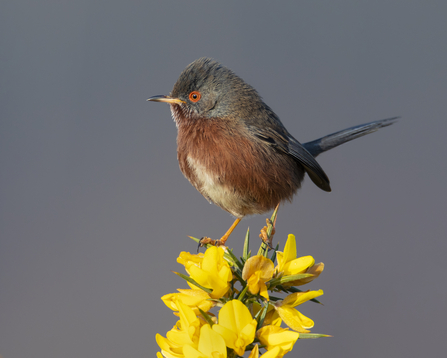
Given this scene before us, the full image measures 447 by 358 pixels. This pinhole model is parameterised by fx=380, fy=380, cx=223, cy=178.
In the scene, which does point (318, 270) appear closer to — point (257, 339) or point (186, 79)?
point (257, 339)

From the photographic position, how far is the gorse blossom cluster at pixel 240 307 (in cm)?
87

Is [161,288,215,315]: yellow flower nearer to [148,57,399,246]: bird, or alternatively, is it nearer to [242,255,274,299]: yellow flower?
[242,255,274,299]: yellow flower

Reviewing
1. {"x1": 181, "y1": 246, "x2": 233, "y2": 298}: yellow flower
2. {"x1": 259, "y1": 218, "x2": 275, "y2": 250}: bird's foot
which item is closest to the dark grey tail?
{"x1": 259, "y1": 218, "x2": 275, "y2": 250}: bird's foot

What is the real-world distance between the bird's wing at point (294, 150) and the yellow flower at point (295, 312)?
3.61ft

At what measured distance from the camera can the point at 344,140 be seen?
250 cm

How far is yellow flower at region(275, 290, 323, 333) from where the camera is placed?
3.13ft

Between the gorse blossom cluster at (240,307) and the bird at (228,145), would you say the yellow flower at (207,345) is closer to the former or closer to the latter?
the gorse blossom cluster at (240,307)

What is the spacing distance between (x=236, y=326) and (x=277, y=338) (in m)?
0.10

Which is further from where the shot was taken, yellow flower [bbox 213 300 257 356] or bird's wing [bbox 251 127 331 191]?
bird's wing [bbox 251 127 331 191]

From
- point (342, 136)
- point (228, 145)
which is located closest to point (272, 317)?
point (228, 145)

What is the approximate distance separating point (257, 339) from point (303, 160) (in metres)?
1.31

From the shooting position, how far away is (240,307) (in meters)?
0.89

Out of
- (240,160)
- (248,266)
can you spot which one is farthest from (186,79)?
(248,266)

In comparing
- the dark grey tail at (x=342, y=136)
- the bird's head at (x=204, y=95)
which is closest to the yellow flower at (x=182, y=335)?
the bird's head at (x=204, y=95)
